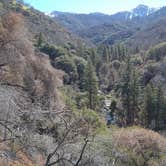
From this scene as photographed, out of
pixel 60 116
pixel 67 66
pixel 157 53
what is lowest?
pixel 67 66

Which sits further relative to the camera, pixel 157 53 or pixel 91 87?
pixel 157 53

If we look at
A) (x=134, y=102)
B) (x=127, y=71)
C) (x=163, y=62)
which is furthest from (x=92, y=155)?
(x=163, y=62)

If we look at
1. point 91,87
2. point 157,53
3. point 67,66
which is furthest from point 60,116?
point 157,53

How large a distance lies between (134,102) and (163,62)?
902 inches

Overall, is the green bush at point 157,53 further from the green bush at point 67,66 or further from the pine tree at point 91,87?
the pine tree at point 91,87

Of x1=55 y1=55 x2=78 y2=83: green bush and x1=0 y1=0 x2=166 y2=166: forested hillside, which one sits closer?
x1=0 y1=0 x2=166 y2=166: forested hillside

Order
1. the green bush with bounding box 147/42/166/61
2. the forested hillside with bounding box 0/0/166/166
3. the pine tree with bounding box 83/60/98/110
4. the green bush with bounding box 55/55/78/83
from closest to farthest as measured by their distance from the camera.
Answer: the forested hillside with bounding box 0/0/166/166
the pine tree with bounding box 83/60/98/110
the green bush with bounding box 55/55/78/83
the green bush with bounding box 147/42/166/61

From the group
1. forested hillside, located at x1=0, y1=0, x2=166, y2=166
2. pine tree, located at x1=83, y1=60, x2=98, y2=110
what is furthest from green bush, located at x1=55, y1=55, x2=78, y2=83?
pine tree, located at x1=83, y1=60, x2=98, y2=110

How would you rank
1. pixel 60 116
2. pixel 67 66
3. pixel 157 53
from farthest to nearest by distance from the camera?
pixel 157 53
pixel 67 66
pixel 60 116

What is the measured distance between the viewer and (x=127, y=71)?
59312mm

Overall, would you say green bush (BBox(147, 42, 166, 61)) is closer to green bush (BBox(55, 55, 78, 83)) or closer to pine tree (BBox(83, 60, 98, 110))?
green bush (BBox(55, 55, 78, 83))

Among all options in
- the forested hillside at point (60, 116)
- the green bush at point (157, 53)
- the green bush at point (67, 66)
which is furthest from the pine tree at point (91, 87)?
the green bush at point (157, 53)

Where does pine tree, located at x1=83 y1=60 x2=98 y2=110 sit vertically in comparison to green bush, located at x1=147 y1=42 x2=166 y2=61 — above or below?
below

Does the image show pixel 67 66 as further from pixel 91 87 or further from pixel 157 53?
pixel 157 53
